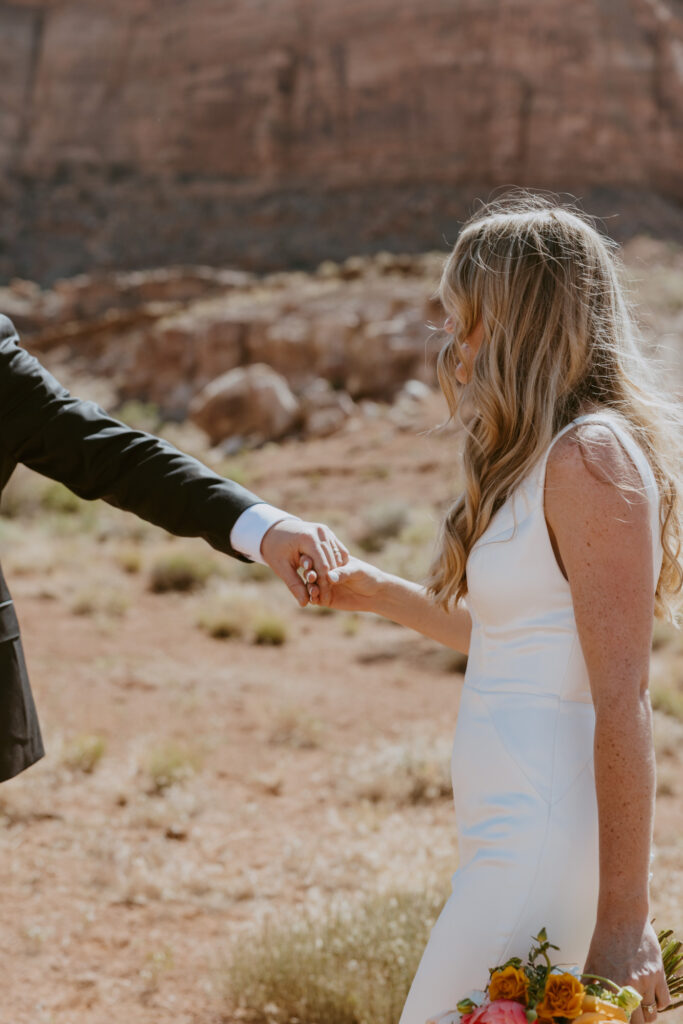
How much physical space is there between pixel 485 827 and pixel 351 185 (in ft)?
169

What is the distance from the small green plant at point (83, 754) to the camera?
253 inches

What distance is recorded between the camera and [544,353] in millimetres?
1879

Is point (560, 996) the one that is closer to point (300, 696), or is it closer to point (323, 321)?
point (300, 696)

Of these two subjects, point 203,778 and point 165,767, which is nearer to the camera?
point 165,767

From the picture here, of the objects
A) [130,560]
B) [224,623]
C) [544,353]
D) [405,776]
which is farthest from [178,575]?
[544,353]

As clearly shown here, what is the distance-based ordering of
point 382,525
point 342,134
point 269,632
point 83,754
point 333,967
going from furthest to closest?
point 342,134, point 382,525, point 269,632, point 83,754, point 333,967

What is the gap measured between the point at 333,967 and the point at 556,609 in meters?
2.45

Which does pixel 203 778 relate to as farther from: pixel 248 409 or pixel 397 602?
pixel 248 409

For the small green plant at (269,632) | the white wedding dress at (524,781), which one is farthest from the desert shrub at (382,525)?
the white wedding dress at (524,781)

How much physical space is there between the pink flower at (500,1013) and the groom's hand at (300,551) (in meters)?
1.23

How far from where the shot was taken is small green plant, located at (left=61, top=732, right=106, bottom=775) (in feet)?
21.0

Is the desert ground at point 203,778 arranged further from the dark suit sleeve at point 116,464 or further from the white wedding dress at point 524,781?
the white wedding dress at point 524,781

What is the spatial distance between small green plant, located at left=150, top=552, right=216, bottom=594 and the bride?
10.7 m

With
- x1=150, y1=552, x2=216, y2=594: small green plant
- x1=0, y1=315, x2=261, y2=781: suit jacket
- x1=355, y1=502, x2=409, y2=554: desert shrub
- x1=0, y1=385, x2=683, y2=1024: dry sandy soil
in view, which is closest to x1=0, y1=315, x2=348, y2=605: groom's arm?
x1=0, y1=315, x2=261, y2=781: suit jacket
